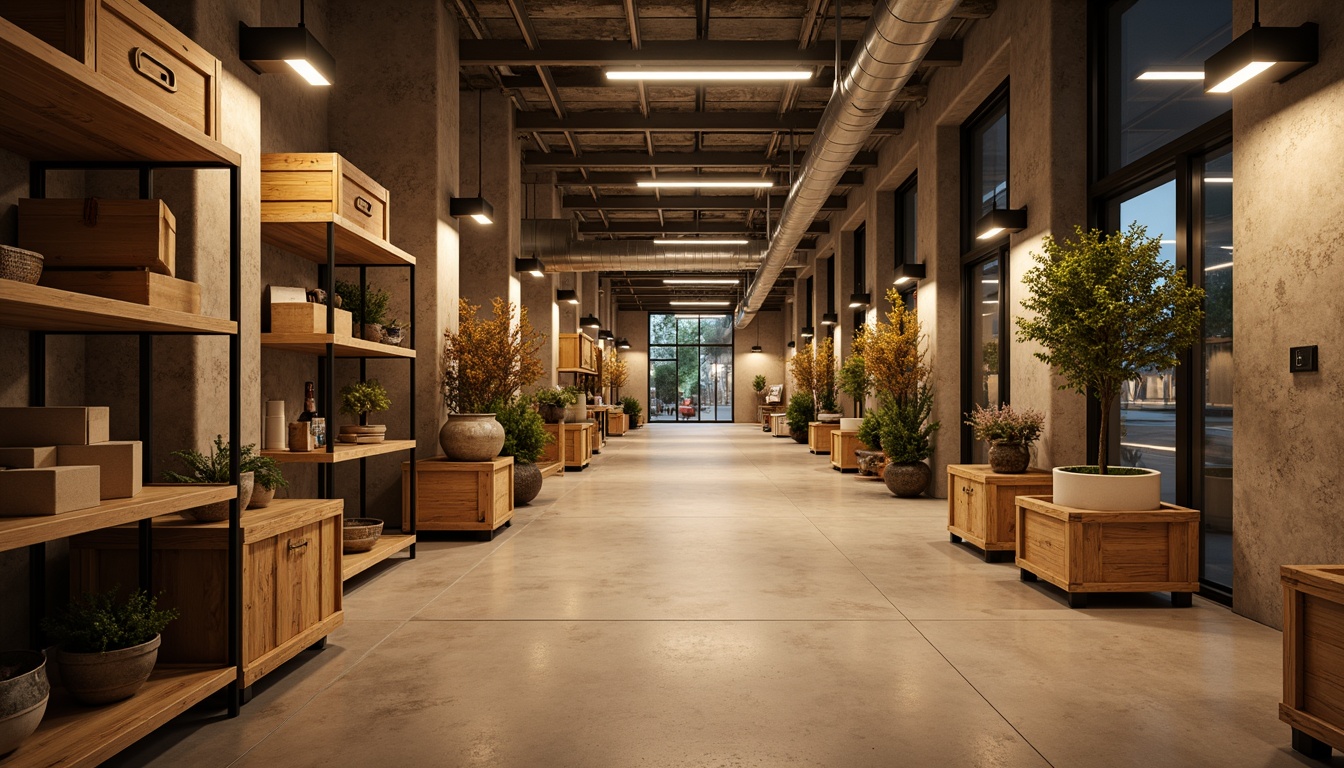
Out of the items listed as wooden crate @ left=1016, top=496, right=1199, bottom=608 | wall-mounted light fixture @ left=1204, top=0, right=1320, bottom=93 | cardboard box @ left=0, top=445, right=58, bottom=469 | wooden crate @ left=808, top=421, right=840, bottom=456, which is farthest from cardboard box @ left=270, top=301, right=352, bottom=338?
wooden crate @ left=808, top=421, right=840, bottom=456

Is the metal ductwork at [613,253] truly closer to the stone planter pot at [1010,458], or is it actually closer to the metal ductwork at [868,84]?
the metal ductwork at [868,84]

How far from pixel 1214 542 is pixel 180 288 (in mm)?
5742

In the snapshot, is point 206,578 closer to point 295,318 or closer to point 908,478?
point 295,318

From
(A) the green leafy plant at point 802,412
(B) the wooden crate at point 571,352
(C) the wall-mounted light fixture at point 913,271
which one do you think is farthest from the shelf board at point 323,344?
(A) the green leafy plant at point 802,412

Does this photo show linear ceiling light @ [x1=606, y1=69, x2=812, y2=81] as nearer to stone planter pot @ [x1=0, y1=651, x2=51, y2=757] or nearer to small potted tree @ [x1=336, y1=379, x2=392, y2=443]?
small potted tree @ [x1=336, y1=379, x2=392, y2=443]

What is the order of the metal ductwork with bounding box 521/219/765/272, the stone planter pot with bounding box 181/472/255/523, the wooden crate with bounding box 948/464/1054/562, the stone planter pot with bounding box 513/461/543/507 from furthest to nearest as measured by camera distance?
1. the metal ductwork with bounding box 521/219/765/272
2. the stone planter pot with bounding box 513/461/543/507
3. the wooden crate with bounding box 948/464/1054/562
4. the stone planter pot with bounding box 181/472/255/523

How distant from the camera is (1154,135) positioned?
538 cm

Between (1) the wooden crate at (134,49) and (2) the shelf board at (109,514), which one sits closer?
(2) the shelf board at (109,514)

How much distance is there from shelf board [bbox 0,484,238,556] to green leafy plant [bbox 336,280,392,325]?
265 centimetres

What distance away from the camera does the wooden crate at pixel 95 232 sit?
2.57 m

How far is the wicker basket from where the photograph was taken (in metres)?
2.02

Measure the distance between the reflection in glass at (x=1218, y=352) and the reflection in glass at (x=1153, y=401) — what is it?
0.29 meters

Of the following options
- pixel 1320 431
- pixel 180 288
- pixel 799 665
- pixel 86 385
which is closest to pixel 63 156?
pixel 180 288

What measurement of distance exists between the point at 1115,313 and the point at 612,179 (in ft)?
32.1
